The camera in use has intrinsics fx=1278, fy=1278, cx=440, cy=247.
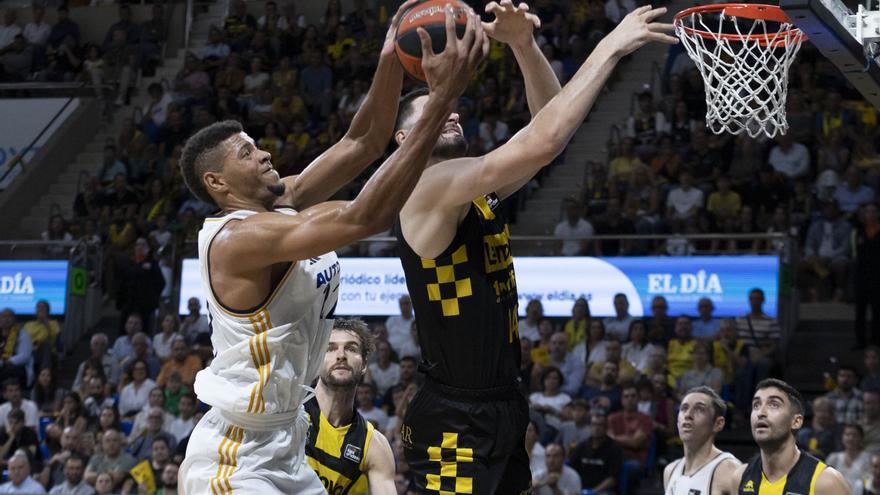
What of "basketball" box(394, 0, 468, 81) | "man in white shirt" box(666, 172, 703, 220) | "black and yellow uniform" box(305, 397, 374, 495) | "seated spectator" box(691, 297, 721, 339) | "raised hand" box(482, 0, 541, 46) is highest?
"man in white shirt" box(666, 172, 703, 220)

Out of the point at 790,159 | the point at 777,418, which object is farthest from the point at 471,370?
the point at 790,159

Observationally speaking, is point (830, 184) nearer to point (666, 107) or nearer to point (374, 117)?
point (666, 107)

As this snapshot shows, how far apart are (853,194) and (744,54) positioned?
759cm

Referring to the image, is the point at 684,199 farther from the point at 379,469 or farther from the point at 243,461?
the point at 243,461

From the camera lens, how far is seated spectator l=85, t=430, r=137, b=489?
1252 cm

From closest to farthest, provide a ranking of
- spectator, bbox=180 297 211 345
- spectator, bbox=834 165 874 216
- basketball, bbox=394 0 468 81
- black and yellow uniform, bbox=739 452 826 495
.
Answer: basketball, bbox=394 0 468 81 → black and yellow uniform, bbox=739 452 826 495 → spectator, bbox=834 165 874 216 → spectator, bbox=180 297 211 345

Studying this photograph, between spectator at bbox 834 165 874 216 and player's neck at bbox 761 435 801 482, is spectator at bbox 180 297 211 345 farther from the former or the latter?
player's neck at bbox 761 435 801 482

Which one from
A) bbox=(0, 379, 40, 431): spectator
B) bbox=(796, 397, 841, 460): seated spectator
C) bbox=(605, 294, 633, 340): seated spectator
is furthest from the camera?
bbox=(0, 379, 40, 431): spectator

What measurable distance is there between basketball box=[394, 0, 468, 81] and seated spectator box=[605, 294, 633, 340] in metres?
8.60

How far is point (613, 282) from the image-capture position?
13297 mm

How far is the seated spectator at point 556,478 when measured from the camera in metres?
10.6

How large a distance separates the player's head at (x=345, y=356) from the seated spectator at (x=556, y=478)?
178 inches

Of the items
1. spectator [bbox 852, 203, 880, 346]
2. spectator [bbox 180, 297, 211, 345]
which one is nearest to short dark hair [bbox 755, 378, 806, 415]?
spectator [bbox 852, 203, 880, 346]

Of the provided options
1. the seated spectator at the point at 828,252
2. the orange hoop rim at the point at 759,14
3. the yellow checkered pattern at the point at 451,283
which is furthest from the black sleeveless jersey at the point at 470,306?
the seated spectator at the point at 828,252
